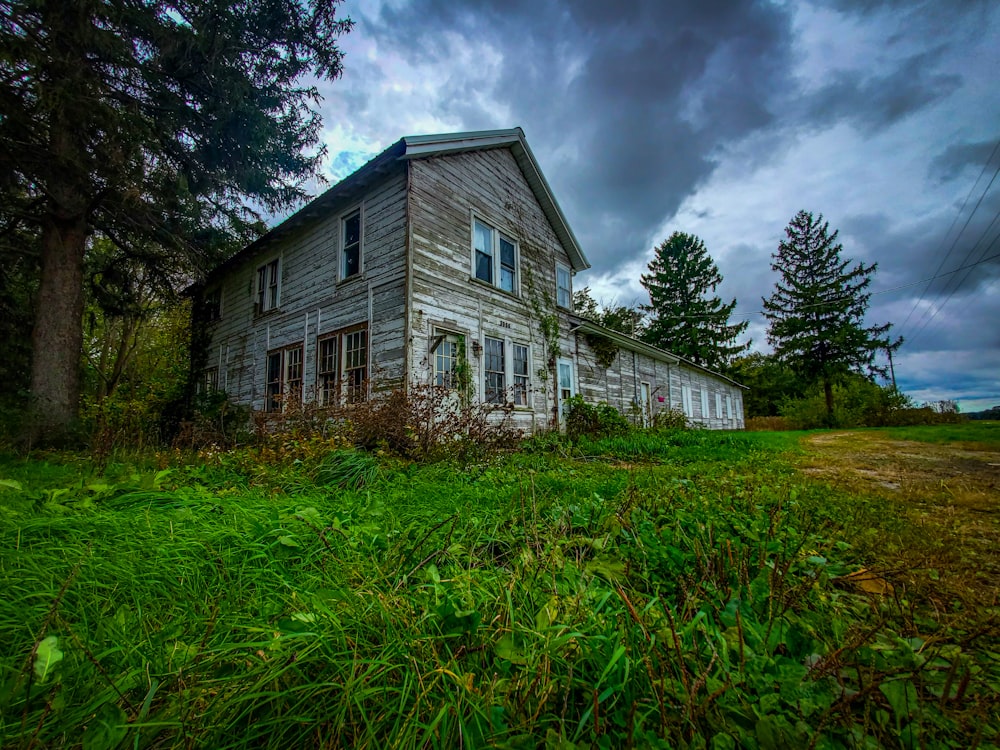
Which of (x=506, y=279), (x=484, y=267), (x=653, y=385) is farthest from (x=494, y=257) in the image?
(x=653, y=385)

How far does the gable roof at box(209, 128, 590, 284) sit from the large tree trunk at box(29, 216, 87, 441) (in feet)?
11.6

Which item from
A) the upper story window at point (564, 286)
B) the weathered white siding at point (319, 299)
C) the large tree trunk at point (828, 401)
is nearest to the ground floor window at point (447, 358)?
the weathered white siding at point (319, 299)

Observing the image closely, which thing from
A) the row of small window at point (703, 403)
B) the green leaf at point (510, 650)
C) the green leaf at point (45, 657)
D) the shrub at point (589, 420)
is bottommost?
the green leaf at point (510, 650)

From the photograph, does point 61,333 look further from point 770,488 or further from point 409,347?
point 770,488

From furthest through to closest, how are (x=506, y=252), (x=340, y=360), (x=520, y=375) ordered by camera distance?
(x=506, y=252)
(x=520, y=375)
(x=340, y=360)

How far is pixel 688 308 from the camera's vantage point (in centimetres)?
2875

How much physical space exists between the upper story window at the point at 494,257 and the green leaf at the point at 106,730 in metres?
9.00

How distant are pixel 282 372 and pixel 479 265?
240 inches

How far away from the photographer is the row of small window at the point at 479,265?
30.2 feet

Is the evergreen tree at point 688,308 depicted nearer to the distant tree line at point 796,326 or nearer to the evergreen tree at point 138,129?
the distant tree line at point 796,326

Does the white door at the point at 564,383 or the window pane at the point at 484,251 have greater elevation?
the window pane at the point at 484,251

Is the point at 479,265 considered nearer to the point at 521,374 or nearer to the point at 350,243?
the point at 521,374

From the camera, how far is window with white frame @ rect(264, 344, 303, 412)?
9953 mm

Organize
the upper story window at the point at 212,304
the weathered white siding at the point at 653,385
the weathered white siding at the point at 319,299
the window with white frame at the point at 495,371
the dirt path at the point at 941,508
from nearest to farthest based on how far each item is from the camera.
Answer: the dirt path at the point at 941,508
the weathered white siding at the point at 319,299
the window with white frame at the point at 495,371
the weathered white siding at the point at 653,385
the upper story window at the point at 212,304
